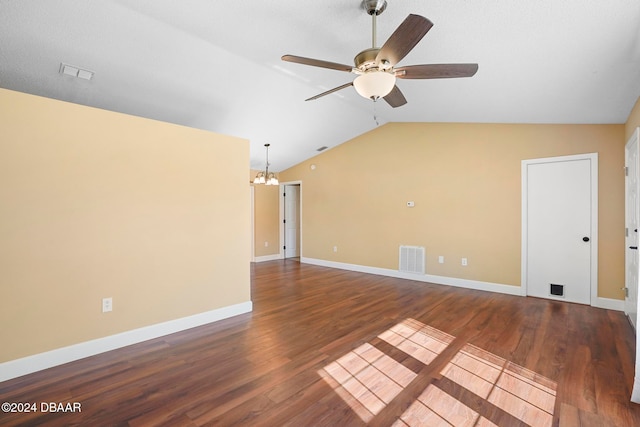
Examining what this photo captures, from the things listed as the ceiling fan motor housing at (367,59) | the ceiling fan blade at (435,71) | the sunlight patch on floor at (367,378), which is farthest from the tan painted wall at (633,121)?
the sunlight patch on floor at (367,378)

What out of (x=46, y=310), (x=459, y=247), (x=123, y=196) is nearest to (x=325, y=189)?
(x=459, y=247)

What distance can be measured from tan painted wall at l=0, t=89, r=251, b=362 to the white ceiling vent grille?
10.8 feet

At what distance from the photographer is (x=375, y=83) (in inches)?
78.7

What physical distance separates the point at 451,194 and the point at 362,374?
149 inches

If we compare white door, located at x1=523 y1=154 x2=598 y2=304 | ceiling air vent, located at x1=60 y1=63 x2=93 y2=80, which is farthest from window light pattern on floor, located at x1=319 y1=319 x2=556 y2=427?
ceiling air vent, located at x1=60 y1=63 x2=93 y2=80

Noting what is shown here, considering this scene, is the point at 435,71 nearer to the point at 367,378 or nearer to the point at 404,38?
the point at 404,38

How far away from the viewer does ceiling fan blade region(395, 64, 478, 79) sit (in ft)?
6.64

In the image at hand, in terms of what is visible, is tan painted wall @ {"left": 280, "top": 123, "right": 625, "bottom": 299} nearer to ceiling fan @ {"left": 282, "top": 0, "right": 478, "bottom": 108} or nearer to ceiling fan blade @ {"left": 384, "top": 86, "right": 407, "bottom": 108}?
ceiling fan blade @ {"left": 384, "top": 86, "right": 407, "bottom": 108}

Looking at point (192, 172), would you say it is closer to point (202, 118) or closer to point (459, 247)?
point (202, 118)

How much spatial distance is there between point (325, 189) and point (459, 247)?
10.7 feet

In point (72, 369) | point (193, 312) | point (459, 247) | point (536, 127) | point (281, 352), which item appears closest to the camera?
point (72, 369)

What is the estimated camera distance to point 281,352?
271 centimetres

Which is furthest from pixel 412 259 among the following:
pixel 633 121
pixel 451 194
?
pixel 633 121

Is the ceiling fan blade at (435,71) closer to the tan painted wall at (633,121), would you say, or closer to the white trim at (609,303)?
the tan painted wall at (633,121)
